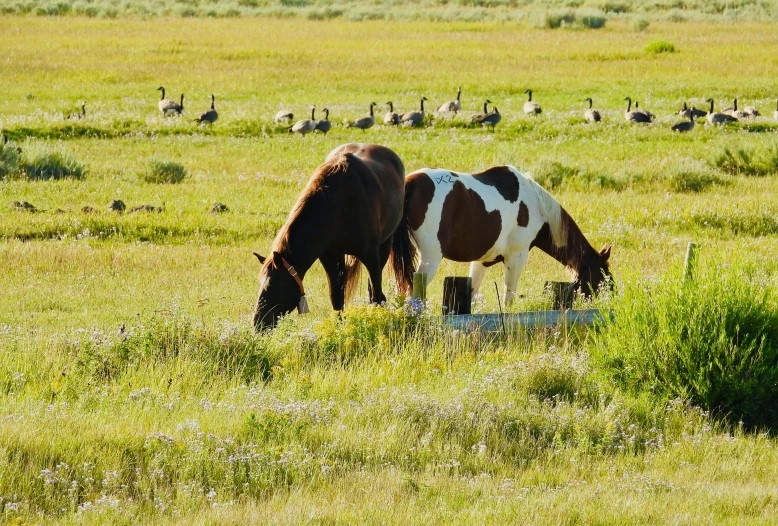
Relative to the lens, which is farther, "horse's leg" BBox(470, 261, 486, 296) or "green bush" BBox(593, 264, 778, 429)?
"horse's leg" BBox(470, 261, 486, 296)

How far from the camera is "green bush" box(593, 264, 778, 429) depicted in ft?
28.9

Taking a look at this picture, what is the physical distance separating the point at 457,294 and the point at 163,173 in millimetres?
12174

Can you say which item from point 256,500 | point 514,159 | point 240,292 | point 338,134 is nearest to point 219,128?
point 338,134

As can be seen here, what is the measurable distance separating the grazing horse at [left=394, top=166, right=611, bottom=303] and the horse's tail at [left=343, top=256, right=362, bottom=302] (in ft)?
1.55

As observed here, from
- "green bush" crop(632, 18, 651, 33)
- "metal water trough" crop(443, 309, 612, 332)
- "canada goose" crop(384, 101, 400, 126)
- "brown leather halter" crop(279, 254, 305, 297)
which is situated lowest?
"canada goose" crop(384, 101, 400, 126)

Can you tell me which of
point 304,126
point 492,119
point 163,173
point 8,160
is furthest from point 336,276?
point 492,119

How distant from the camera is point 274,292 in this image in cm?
998

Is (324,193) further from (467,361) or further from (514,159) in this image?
(514,159)

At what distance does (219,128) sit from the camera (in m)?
29.8

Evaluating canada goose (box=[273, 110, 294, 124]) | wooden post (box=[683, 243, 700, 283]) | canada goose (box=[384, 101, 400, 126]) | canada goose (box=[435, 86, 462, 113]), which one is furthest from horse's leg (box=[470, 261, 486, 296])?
canada goose (box=[435, 86, 462, 113])

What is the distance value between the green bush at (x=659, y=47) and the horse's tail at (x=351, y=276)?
41870 millimetres

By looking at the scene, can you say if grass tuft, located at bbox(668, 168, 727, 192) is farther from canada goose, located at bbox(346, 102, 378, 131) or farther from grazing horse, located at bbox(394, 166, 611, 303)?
canada goose, located at bbox(346, 102, 378, 131)

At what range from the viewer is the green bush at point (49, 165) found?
21.2 meters

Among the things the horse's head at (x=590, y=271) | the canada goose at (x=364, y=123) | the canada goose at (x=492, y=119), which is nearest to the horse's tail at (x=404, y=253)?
the horse's head at (x=590, y=271)
